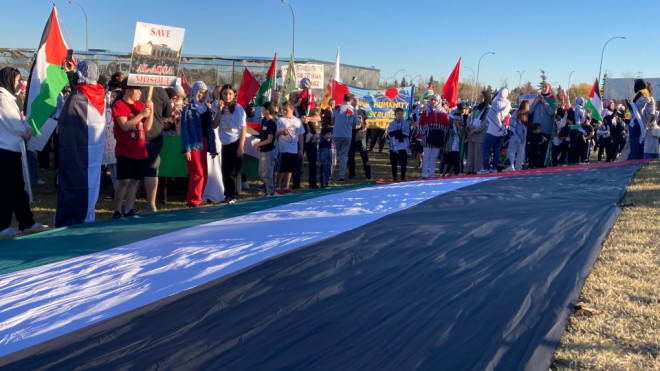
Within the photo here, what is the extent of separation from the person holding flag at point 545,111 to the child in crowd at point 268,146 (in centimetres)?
722

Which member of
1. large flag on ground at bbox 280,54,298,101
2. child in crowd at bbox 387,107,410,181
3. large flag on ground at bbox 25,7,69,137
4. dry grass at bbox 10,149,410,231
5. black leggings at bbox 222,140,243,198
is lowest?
dry grass at bbox 10,149,410,231

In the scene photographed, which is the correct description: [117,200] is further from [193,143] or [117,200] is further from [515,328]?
[515,328]

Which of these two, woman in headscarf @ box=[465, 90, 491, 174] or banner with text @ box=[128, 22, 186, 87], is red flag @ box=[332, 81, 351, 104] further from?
banner with text @ box=[128, 22, 186, 87]

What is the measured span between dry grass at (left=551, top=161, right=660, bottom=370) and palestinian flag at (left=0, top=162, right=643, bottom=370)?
0.11 metres

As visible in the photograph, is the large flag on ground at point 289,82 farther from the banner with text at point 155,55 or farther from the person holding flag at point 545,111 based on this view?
the banner with text at point 155,55

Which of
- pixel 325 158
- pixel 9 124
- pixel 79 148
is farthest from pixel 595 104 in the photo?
pixel 9 124

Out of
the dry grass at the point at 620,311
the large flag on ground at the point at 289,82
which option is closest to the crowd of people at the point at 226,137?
the large flag on ground at the point at 289,82

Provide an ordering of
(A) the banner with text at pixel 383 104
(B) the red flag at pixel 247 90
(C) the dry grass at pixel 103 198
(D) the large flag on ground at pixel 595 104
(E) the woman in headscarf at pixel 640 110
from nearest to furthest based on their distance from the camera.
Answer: (C) the dry grass at pixel 103 198 → (B) the red flag at pixel 247 90 → (E) the woman in headscarf at pixel 640 110 → (D) the large flag on ground at pixel 595 104 → (A) the banner with text at pixel 383 104

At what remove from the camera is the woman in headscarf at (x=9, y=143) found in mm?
6641

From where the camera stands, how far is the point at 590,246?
17.2ft

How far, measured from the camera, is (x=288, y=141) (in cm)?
1045

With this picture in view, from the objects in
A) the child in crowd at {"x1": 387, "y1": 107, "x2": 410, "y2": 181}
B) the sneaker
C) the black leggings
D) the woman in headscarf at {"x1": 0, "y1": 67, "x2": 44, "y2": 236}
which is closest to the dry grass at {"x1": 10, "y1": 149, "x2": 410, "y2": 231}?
the black leggings

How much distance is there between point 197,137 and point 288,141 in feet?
6.55

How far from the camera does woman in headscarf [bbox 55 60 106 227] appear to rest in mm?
6762
